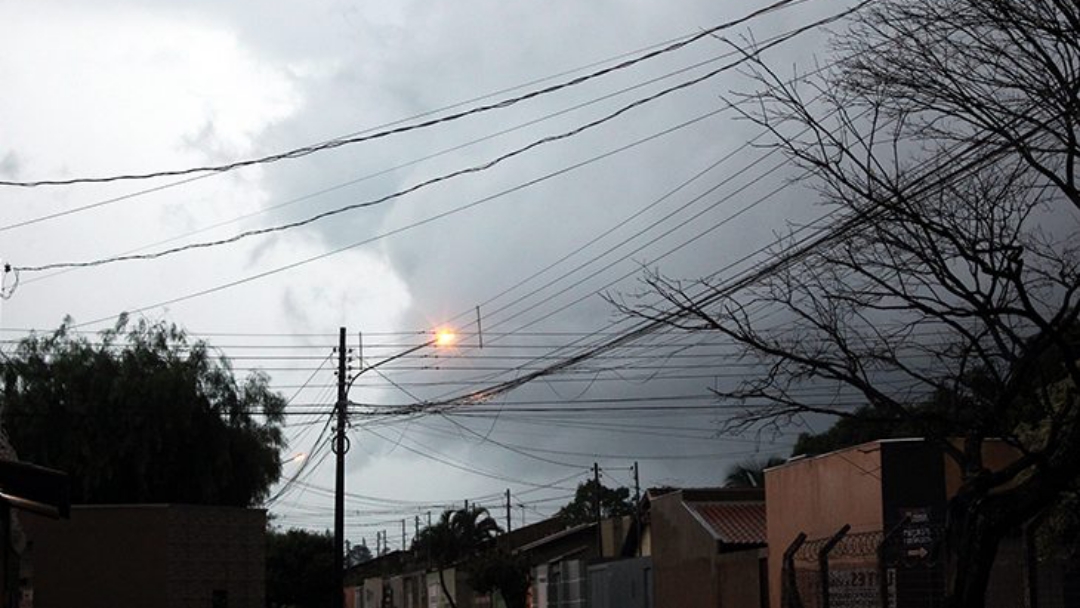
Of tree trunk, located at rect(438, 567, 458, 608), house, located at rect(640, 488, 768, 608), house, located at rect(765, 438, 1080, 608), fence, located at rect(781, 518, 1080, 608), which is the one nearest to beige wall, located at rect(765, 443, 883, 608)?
house, located at rect(765, 438, 1080, 608)

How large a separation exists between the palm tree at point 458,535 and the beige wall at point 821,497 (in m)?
44.7

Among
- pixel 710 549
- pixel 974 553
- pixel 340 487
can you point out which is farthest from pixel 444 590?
pixel 974 553

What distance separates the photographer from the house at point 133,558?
35750 millimetres

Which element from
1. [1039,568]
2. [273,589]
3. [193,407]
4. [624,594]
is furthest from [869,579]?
[273,589]

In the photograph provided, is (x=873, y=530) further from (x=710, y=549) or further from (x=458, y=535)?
(x=458, y=535)

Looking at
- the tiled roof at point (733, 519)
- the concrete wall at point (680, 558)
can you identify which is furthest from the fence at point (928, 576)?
the tiled roof at point (733, 519)

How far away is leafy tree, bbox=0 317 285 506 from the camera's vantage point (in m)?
47.8

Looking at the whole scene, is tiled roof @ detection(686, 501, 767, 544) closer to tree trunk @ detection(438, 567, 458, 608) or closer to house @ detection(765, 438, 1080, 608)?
house @ detection(765, 438, 1080, 608)

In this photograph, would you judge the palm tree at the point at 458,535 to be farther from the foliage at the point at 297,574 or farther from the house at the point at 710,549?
the house at the point at 710,549

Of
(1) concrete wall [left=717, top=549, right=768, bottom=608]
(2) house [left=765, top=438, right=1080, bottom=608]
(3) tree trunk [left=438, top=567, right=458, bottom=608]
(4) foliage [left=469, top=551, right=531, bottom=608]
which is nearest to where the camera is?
(2) house [left=765, top=438, right=1080, bottom=608]

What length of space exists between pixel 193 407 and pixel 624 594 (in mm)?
16122

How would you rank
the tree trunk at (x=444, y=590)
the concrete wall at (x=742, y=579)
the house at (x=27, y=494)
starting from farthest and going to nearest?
1. the tree trunk at (x=444, y=590)
2. the concrete wall at (x=742, y=579)
3. the house at (x=27, y=494)

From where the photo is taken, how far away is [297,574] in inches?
3442

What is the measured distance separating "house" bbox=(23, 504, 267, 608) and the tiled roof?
11338mm
